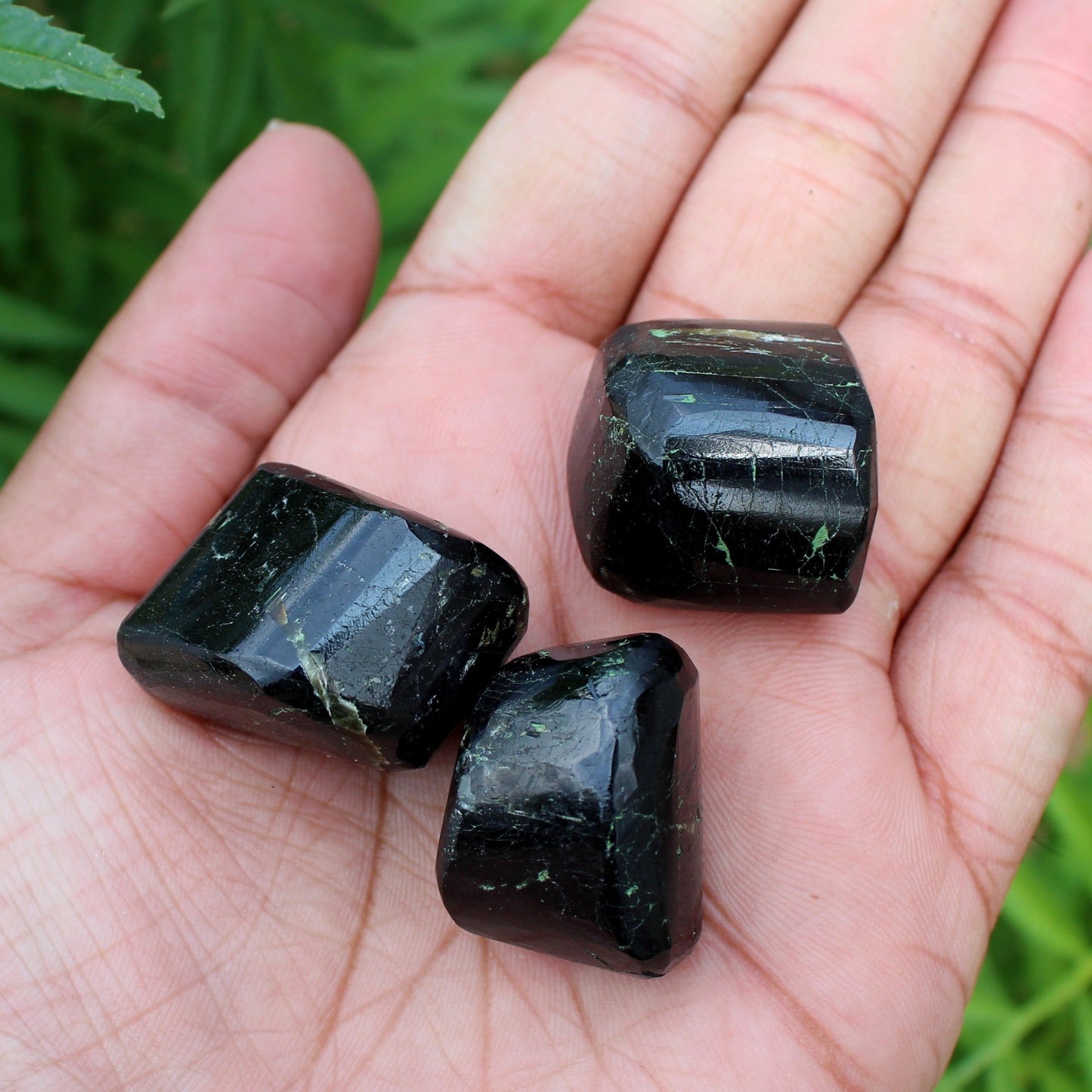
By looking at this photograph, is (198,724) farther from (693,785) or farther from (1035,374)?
(1035,374)

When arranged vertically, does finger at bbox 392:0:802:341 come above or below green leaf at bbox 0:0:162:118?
below

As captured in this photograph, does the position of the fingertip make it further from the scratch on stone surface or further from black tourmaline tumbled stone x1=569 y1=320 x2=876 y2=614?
the scratch on stone surface

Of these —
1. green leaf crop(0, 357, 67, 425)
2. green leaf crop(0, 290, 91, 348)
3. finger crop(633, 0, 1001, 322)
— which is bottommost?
green leaf crop(0, 357, 67, 425)

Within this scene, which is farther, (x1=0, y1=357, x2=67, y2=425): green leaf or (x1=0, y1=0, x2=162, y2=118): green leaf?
(x1=0, y1=357, x2=67, y2=425): green leaf

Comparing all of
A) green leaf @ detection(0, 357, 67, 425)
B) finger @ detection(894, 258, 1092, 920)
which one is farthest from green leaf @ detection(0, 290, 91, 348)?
finger @ detection(894, 258, 1092, 920)

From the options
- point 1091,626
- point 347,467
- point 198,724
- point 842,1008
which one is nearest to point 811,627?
point 1091,626

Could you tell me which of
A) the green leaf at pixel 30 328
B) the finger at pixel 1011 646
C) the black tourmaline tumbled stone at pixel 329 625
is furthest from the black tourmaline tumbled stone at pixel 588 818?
the green leaf at pixel 30 328

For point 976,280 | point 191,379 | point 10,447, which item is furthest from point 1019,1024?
point 10,447
